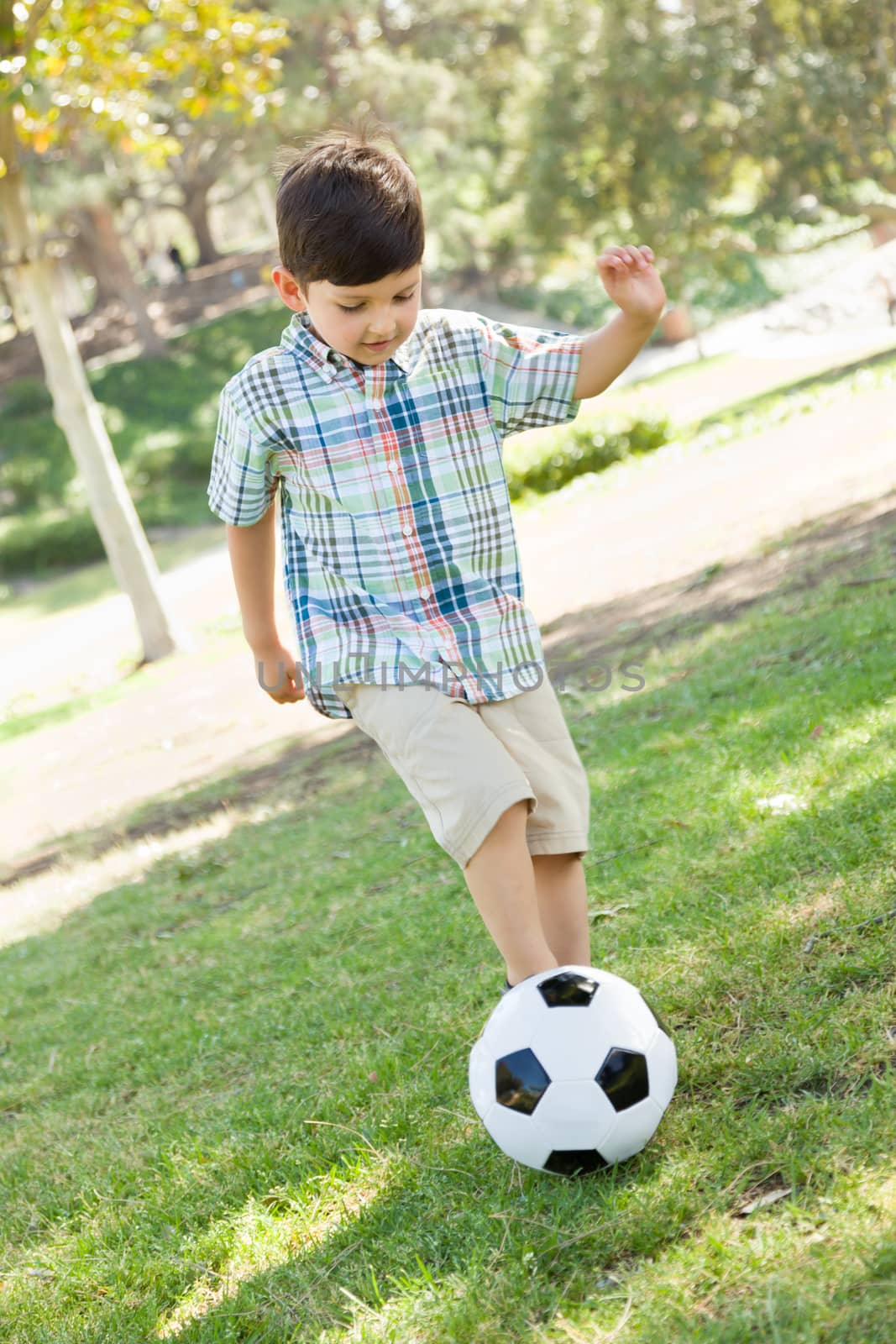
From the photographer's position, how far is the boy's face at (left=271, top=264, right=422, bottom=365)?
8.56 feet

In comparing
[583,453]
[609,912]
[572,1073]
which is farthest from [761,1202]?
[583,453]

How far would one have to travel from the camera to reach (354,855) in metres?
5.17

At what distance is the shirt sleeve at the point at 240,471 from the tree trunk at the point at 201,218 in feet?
116

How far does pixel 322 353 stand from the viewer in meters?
2.74

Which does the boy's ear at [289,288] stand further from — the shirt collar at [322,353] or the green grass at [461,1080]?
the green grass at [461,1080]

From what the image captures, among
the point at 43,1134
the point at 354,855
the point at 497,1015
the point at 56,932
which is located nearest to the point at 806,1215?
the point at 497,1015

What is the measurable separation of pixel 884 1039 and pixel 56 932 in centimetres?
405

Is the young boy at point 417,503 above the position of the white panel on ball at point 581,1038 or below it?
above

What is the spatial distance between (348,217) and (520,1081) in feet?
5.51

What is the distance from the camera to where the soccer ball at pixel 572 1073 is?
241 centimetres

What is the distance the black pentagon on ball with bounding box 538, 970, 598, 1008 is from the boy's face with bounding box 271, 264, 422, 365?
1.30 meters

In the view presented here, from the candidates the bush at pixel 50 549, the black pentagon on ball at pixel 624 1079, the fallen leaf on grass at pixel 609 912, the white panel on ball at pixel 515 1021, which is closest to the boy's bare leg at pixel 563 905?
the white panel on ball at pixel 515 1021

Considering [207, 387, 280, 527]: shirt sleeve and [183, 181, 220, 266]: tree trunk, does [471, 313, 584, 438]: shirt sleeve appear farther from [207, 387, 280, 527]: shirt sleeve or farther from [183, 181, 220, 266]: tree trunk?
[183, 181, 220, 266]: tree trunk

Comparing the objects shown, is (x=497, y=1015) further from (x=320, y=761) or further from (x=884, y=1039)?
(x=320, y=761)
